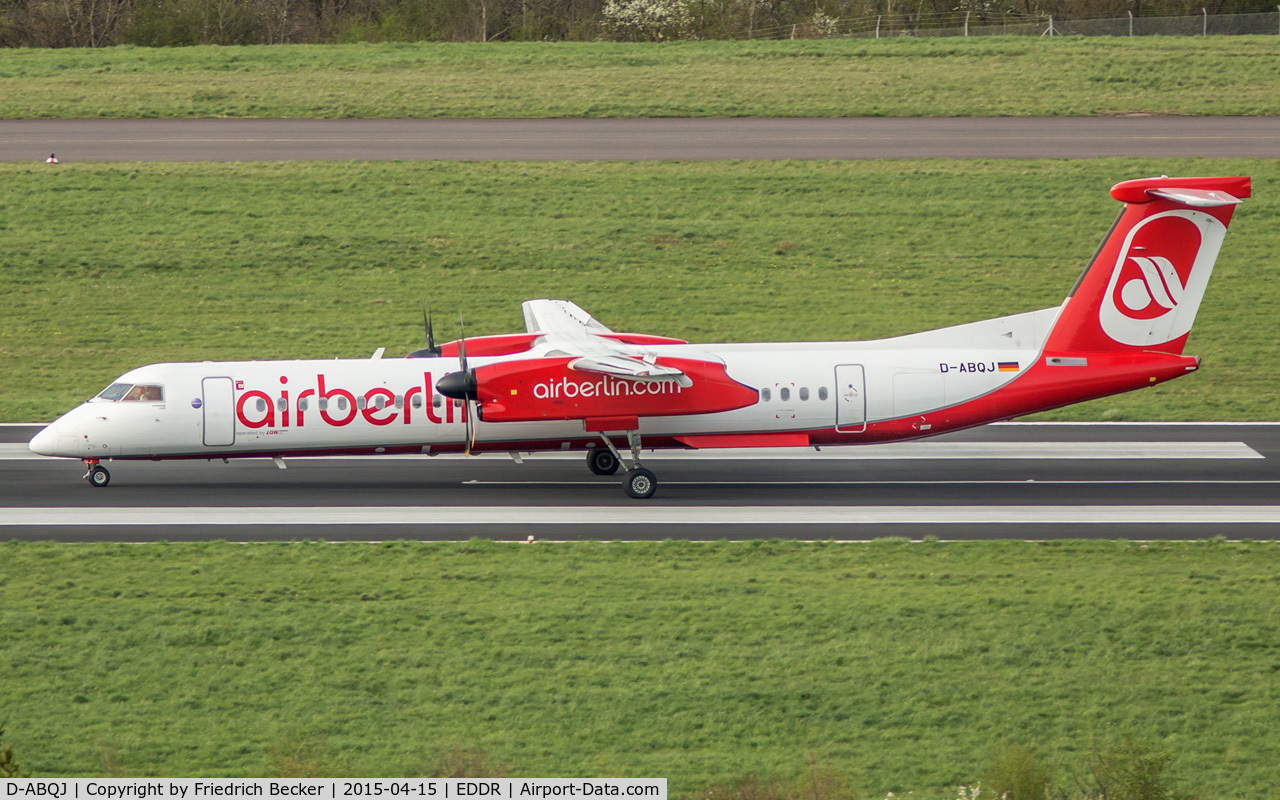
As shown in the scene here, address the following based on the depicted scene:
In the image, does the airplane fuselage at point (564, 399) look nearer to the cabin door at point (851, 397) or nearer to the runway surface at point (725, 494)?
the cabin door at point (851, 397)

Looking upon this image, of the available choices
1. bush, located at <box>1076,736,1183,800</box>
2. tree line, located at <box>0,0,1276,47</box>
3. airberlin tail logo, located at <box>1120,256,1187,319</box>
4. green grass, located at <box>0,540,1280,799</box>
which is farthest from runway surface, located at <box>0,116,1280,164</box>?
bush, located at <box>1076,736,1183,800</box>

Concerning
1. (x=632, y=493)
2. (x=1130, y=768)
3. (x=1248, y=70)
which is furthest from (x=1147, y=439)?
(x=1248, y=70)

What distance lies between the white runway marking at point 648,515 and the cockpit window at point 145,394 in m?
2.08

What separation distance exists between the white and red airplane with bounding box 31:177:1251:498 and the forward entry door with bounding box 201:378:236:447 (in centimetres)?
3

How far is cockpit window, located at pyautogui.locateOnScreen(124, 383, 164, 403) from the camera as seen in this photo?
23.7 metres

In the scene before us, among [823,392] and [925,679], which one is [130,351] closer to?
[823,392]

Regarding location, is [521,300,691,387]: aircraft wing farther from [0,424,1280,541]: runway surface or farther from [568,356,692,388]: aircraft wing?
[0,424,1280,541]: runway surface

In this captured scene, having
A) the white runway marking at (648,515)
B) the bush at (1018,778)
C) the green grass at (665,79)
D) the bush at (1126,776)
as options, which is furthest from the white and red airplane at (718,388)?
the green grass at (665,79)

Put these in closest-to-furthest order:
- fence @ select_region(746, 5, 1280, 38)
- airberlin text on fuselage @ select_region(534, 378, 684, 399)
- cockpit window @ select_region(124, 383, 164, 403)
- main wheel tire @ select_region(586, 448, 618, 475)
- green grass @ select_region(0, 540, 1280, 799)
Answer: green grass @ select_region(0, 540, 1280, 799) → airberlin text on fuselage @ select_region(534, 378, 684, 399) → cockpit window @ select_region(124, 383, 164, 403) → main wheel tire @ select_region(586, 448, 618, 475) → fence @ select_region(746, 5, 1280, 38)

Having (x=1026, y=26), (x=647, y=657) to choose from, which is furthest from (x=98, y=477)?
(x=1026, y=26)

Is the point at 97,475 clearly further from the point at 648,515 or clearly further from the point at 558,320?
the point at 648,515

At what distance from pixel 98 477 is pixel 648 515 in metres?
10.9

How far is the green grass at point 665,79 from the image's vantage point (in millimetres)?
48625

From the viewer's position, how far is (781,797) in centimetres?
1191
